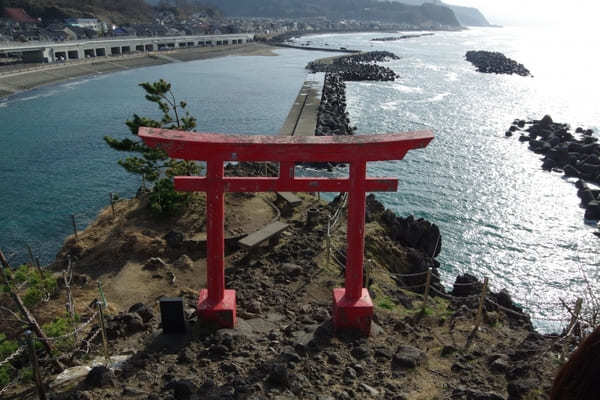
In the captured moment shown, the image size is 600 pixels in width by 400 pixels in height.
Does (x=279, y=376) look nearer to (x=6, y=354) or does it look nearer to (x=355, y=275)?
(x=355, y=275)

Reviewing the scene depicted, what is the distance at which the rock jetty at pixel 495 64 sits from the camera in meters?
63.7

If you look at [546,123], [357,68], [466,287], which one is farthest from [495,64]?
[466,287]

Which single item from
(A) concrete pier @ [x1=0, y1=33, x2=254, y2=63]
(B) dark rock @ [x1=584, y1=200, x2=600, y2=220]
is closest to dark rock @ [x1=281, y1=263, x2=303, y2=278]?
(B) dark rock @ [x1=584, y1=200, x2=600, y2=220]

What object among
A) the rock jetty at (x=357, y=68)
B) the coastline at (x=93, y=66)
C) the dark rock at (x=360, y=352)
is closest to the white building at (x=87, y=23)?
the coastline at (x=93, y=66)

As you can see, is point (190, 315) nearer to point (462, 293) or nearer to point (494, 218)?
point (462, 293)

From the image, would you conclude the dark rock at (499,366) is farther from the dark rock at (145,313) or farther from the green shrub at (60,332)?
the green shrub at (60,332)

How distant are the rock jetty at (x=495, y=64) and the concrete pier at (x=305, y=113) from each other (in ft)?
104

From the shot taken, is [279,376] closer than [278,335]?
Yes

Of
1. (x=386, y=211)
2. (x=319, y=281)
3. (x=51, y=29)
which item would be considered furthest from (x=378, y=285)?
(x=51, y=29)

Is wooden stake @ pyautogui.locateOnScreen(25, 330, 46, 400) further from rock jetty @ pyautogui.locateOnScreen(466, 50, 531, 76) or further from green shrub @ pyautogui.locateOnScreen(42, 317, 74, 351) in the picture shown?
rock jetty @ pyautogui.locateOnScreen(466, 50, 531, 76)

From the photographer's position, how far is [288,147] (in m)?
6.04

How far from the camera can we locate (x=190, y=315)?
7035mm

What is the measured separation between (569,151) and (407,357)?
2549 centimetres

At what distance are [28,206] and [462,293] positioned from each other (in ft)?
55.9
